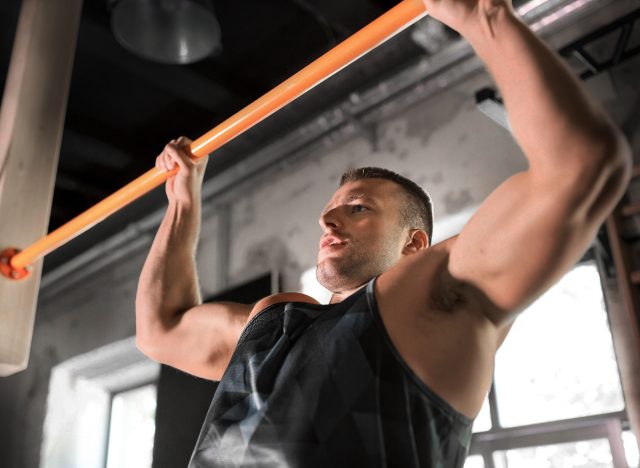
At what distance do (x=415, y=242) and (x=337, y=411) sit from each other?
2.39ft

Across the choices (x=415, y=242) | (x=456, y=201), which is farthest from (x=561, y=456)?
(x=415, y=242)

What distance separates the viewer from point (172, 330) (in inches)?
75.9

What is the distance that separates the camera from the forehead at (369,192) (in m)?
1.85

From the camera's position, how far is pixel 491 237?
1.22 meters

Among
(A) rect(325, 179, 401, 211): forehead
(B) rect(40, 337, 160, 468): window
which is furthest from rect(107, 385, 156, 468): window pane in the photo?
(A) rect(325, 179, 401, 211): forehead

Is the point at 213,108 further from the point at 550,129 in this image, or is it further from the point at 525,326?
the point at 550,129

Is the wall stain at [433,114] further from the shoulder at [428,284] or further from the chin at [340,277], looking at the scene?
the shoulder at [428,284]

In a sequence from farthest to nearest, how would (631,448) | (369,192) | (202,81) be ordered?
(202,81) → (631,448) → (369,192)

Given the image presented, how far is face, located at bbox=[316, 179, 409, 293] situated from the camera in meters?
1.73

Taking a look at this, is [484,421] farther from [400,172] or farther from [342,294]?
[342,294]

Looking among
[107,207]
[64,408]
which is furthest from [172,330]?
[64,408]

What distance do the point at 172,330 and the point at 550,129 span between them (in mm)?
1208

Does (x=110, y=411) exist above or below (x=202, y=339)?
above

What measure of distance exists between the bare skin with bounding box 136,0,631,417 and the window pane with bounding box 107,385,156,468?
4.52 m
